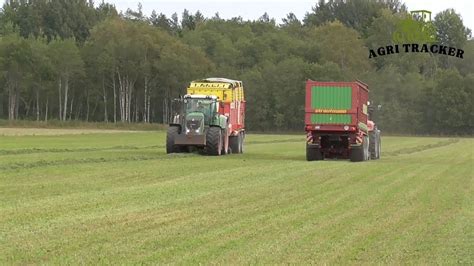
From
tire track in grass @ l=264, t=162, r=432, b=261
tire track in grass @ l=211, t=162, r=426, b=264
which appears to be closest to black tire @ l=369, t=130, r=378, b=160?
tire track in grass @ l=264, t=162, r=432, b=261

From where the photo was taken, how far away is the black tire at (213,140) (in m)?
32.8

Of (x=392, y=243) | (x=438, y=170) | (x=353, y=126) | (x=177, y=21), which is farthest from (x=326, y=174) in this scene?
(x=177, y=21)

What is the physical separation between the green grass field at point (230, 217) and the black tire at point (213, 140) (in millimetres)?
9246

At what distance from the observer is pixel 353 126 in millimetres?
31609

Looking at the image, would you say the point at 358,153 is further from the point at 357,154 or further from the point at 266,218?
the point at 266,218

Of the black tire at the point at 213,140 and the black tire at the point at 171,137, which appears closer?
the black tire at the point at 213,140

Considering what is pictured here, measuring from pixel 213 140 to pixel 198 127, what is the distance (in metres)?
0.87

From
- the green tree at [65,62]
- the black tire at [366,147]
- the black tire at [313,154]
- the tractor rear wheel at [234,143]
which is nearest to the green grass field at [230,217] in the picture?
the black tire at [313,154]

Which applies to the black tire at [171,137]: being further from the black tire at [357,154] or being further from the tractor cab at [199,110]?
the black tire at [357,154]

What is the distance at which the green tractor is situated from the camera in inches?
1293

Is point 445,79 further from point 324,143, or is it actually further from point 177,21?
point 177,21

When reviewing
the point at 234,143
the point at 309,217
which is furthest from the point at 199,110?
the point at 309,217

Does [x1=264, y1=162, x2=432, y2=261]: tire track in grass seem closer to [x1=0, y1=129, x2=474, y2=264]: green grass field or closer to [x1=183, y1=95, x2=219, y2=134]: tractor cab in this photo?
[x1=0, y1=129, x2=474, y2=264]: green grass field

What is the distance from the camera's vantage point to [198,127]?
33.1 meters
